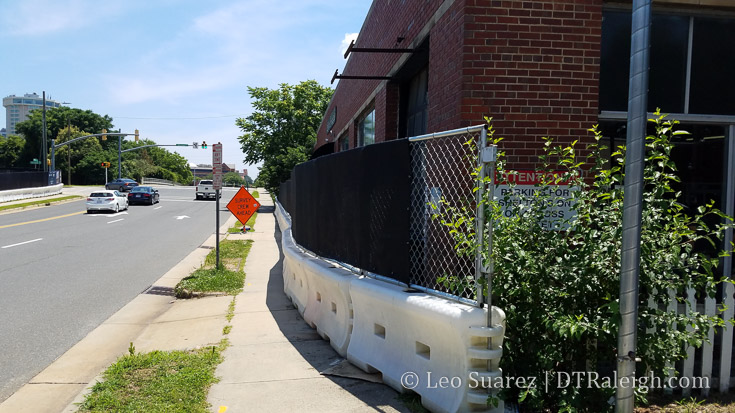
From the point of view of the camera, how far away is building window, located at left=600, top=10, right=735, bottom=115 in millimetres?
6336

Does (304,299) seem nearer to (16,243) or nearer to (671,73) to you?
(671,73)

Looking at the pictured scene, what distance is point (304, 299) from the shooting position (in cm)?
740

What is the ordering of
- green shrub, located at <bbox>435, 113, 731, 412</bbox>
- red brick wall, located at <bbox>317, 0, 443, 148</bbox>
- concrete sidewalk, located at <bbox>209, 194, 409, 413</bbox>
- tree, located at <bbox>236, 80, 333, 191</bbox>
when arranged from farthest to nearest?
tree, located at <bbox>236, 80, 333, 191</bbox>
red brick wall, located at <bbox>317, 0, 443, 148</bbox>
concrete sidewalk, located at <bbox>209, 194, 409, 413</bbox>
green shrub, located at <bbox>435, 113, 731, 412</bbox>

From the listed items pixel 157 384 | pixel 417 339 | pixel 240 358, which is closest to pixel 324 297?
pixel 240 358

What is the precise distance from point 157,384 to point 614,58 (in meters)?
5.98

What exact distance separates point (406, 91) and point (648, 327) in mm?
7081

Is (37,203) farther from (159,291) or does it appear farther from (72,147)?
(72,147)

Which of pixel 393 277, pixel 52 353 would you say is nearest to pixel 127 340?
pixel 52 353

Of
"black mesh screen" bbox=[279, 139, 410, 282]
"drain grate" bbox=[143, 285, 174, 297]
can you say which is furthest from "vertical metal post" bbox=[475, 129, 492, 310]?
"drain grate" bbox=[143, 285, 174, 297]

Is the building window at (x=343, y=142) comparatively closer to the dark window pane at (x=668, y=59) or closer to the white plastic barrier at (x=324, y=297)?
the white plastic barrier at (x=324, y=297)

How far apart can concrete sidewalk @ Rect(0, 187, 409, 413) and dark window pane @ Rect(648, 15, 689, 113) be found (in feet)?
15.6

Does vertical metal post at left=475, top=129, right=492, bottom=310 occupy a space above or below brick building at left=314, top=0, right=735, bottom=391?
below

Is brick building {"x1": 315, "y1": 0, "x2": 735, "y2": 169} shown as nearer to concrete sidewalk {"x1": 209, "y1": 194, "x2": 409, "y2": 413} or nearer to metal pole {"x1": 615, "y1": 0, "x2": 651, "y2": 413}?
metal pole {"x1": 615, "y1": 0, "x2": 651, "y2": 413}

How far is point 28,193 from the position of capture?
38.1 m
